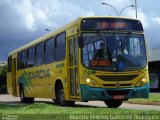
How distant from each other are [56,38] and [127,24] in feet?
12.6

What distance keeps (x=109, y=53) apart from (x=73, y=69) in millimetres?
1760

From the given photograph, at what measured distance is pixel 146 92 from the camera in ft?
63.8

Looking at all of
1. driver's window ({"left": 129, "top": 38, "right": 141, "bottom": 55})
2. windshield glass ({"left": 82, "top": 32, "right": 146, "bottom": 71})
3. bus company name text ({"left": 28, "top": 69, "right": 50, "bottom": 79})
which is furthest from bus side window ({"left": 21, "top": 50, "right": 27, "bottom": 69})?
driver's window ({"left": 129, "top": 38, "right": 141, "bottom": 55})

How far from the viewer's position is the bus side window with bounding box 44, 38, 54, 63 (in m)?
22.8

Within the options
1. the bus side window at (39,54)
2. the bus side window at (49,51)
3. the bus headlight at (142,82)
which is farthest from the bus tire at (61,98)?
the bus headlight at (142,82)

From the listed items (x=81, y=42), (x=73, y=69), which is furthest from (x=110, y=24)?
(x=73, y=69)

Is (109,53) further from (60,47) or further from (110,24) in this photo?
(60,47)

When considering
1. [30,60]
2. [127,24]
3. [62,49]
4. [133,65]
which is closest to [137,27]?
[127,24]

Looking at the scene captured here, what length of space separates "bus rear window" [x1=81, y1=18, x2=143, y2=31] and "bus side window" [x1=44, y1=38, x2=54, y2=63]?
379 centimetres

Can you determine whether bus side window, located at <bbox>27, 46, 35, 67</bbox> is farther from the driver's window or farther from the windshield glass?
the driver's window

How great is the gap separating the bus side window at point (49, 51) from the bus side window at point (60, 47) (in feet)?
2.40

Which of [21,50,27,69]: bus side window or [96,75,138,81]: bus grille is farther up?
[21,50,27,69]: bus side window

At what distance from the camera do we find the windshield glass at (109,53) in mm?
18844

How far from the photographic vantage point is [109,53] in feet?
61.9
